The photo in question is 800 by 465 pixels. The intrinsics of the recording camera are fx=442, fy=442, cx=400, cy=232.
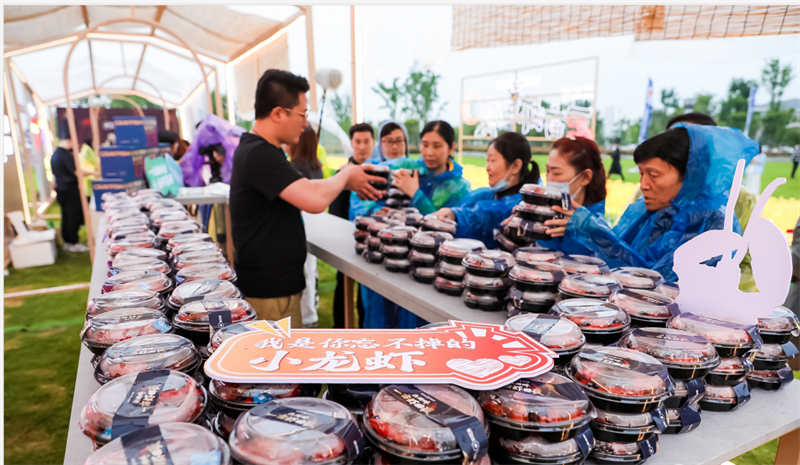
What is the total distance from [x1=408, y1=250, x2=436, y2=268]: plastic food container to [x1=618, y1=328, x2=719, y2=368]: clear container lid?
3.26 ft

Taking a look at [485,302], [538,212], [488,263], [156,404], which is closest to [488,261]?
[488,263]

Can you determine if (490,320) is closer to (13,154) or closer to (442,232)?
(442,232)

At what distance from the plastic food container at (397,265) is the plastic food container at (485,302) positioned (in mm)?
475

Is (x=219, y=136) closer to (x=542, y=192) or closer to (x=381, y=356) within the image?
(x=542, y=192)

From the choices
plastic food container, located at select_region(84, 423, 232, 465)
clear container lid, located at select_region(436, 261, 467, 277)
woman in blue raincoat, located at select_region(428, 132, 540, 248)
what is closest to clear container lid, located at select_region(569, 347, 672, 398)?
plastic food container, located at select_region(84, 423, 232, 465)

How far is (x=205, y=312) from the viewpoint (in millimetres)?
1043

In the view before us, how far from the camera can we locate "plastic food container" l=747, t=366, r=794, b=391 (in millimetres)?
1119

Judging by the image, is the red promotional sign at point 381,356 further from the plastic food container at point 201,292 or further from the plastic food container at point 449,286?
the plastic food container at point 449,286

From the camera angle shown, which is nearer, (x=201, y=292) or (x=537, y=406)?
(x=537, y=406)

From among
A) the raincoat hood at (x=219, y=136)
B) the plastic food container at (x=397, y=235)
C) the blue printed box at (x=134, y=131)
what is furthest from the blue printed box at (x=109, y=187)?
the plastic food container at (x=397, y=235)

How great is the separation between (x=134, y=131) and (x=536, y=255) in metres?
3.81

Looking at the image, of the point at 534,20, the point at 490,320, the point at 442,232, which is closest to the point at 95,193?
the point at 442,232

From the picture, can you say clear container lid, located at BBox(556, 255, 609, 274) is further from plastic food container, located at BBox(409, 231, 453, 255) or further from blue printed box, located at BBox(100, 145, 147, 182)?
blue printed box, located at BBox(100, 145, 147, 182)

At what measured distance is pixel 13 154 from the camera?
6922 mm
